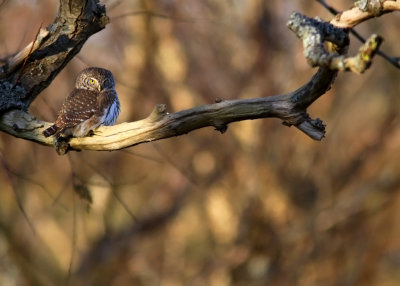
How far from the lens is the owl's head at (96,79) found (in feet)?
17.4

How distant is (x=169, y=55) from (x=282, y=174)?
2441mm

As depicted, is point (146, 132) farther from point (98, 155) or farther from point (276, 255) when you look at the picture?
point (98, 155)

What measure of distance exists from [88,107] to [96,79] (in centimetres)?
69

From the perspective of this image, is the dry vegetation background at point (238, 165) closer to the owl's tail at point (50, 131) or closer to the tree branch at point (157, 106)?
the tree branch at point (157, 106)

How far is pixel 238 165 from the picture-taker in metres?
9.87

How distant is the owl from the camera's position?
385cm

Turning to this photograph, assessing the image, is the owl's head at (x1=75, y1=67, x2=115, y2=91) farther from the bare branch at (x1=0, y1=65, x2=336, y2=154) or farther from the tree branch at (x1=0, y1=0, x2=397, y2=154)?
the bare branch at (x1=0, y1=65, x2=336, y2=154)

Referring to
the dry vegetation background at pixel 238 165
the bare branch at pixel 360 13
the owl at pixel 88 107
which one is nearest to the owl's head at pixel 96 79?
the owl at pixel 88 107

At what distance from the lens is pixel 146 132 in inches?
135

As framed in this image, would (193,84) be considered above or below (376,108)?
below

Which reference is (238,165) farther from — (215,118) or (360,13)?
(360,13)

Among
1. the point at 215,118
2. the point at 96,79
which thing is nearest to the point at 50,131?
the point at 215,118

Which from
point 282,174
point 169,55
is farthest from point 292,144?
point 169,55

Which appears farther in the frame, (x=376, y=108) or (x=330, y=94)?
(x=376, y=108)
